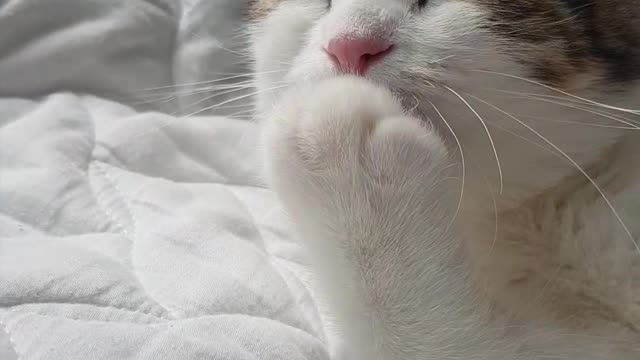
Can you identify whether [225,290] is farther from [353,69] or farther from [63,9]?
[63,9]

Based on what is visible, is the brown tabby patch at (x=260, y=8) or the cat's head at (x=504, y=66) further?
the brown tabby patch at (x=260, y=8)

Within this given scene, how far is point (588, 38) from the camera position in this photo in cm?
67

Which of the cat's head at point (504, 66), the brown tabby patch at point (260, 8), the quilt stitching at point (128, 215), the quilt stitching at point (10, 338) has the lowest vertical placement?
the quilt stitching at point (128, 215)

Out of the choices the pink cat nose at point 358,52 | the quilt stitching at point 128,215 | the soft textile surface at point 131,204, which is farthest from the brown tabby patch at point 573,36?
the quilt stitching at point 128,215

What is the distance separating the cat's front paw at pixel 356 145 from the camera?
0.57 meters

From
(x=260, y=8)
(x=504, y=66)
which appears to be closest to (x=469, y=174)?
(x=504, y=66)

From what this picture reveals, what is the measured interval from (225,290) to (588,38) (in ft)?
1.50

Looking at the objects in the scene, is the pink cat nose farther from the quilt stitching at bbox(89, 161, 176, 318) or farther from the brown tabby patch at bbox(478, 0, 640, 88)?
the quilt stitching at bbox(89, 161, 176, 318)

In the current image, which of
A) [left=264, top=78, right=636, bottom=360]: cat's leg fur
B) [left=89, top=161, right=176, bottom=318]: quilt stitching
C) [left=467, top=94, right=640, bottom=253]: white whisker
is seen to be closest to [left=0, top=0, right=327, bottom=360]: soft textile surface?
[left=89, top=161, right=176, bottom=318]: quilt stitching

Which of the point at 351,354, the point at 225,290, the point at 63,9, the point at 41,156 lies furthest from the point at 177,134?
the point at 351,354

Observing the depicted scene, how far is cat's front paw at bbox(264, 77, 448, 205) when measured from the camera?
57cm

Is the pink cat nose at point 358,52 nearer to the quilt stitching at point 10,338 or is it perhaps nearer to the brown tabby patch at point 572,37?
the brown tabby patch at point 572,37

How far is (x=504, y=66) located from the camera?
612 mm

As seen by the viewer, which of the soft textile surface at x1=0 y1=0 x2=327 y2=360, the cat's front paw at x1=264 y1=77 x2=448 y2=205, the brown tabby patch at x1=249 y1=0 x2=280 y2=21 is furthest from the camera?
the brown tabby patch at x1=249 y1=0 x2=280 y2=21
